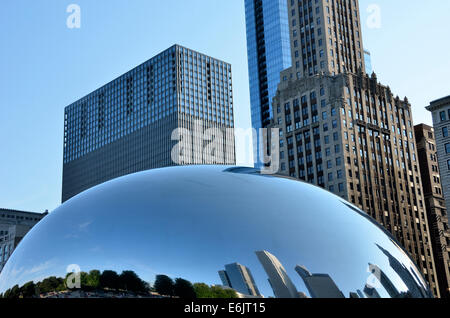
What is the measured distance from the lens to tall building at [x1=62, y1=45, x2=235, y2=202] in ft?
465

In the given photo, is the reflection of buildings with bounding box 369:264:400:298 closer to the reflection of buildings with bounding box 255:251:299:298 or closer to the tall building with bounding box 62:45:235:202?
the reflection of buildings with bounding box 255:251:299:298

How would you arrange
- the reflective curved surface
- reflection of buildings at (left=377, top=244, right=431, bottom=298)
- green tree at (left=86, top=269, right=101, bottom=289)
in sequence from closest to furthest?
the reflective curved surface, green tree at (left=86, top=269, right=101, bottom=289), reflection of buildings at (left=377, top=244, right=431, bottom=298)

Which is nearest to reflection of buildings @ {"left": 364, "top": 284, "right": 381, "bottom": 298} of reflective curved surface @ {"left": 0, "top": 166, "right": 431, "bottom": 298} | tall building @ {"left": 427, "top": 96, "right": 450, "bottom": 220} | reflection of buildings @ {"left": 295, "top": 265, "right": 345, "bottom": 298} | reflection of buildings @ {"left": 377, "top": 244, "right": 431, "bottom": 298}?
reflective curved surface @ {"left": 0, "top": 166, "right": 431, "bottom": 298}

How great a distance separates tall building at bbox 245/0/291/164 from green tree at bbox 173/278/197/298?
133m

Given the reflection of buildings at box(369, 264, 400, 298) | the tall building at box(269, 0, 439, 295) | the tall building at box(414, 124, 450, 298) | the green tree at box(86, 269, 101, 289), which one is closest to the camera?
the green tree at box(86, 269, 101, 289)

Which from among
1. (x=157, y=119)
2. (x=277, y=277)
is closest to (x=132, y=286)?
(x=277, y=277)

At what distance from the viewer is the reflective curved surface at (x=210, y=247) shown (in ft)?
15.7

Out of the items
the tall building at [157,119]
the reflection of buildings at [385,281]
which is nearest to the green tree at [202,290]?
the reflection of buildings at [385,281]

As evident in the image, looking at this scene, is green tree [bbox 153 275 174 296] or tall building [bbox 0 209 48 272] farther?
tall building [bbox 0 209 48 272]

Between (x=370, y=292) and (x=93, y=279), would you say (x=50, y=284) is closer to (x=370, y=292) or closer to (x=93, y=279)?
(x=93, y=279)

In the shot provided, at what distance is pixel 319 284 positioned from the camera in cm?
476

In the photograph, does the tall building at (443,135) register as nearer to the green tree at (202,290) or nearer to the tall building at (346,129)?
the tall building at (346,129)

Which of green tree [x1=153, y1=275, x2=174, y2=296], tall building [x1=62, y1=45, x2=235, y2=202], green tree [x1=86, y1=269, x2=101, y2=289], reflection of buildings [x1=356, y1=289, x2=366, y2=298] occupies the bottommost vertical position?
reflection of buildings [x1=356, y1=289, x2=366, y2=298]
